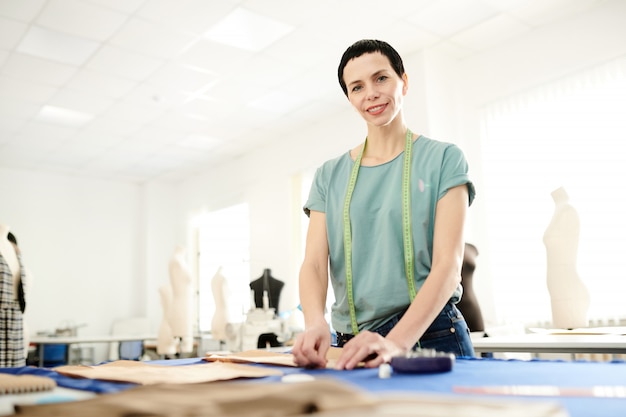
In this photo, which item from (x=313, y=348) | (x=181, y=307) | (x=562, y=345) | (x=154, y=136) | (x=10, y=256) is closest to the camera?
(x=313, y=348)

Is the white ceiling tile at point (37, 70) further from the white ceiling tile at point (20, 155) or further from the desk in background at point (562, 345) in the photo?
the desk in background at point (562, 345)

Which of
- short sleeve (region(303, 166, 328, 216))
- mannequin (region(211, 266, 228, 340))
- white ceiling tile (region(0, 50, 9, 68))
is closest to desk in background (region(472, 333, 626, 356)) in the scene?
short sleeve (region(303, 166, 328, 216))

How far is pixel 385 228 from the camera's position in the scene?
1.33 m

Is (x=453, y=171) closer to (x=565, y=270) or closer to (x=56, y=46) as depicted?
(x=565, y=270)

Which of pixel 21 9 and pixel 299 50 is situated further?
pixel 299 50

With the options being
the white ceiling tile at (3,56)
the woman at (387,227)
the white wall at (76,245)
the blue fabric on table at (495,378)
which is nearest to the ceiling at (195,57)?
the white ceiling tile at (3,56)

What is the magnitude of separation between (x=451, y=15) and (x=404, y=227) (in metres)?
3.73

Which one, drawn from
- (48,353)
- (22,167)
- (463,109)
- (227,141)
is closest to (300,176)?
(227,141)

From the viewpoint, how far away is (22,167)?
823cm

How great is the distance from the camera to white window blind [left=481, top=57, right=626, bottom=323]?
4.10m

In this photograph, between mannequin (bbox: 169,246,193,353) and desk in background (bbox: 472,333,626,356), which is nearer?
desk in background (bbox: 472,333,626,356)

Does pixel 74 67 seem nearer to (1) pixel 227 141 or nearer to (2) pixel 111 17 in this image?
(2) pixel 111 17

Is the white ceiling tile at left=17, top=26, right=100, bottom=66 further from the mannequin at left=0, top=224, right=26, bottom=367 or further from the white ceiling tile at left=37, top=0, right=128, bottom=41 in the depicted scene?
the mannequin at left=0, top=224, right=26, bottom=367

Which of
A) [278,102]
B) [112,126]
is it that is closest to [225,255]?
[112,126]
